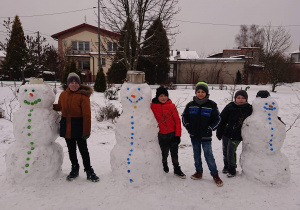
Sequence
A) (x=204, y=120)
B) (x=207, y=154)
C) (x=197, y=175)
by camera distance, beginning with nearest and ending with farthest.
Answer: (x=204, y=120), (x=207, y=154), (x=197, y=175)

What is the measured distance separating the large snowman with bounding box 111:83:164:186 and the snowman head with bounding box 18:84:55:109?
1.27 meters

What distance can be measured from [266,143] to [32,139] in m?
3.74

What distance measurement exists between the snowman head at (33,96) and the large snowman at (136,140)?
1.27 meters

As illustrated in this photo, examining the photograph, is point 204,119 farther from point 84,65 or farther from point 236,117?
point 84,65

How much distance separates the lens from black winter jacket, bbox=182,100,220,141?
350 cm

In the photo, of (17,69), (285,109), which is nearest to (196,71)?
(285,109)

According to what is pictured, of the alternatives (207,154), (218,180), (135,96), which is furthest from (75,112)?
(218,180)

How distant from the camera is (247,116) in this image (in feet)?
11.9

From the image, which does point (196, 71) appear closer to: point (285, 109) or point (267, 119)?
point (285, 109)

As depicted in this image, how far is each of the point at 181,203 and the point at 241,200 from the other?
901 millimetres

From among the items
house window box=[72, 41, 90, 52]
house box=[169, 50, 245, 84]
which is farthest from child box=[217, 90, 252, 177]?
house window box=[72, 41, 90, 52]

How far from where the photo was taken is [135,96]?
129 inches

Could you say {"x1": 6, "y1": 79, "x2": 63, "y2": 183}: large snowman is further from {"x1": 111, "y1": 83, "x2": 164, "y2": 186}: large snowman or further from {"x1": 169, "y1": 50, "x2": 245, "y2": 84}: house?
{"x1": 169, "y1": 50, "x2": 245, "y2": 84}: house

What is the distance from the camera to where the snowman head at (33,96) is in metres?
3.33
